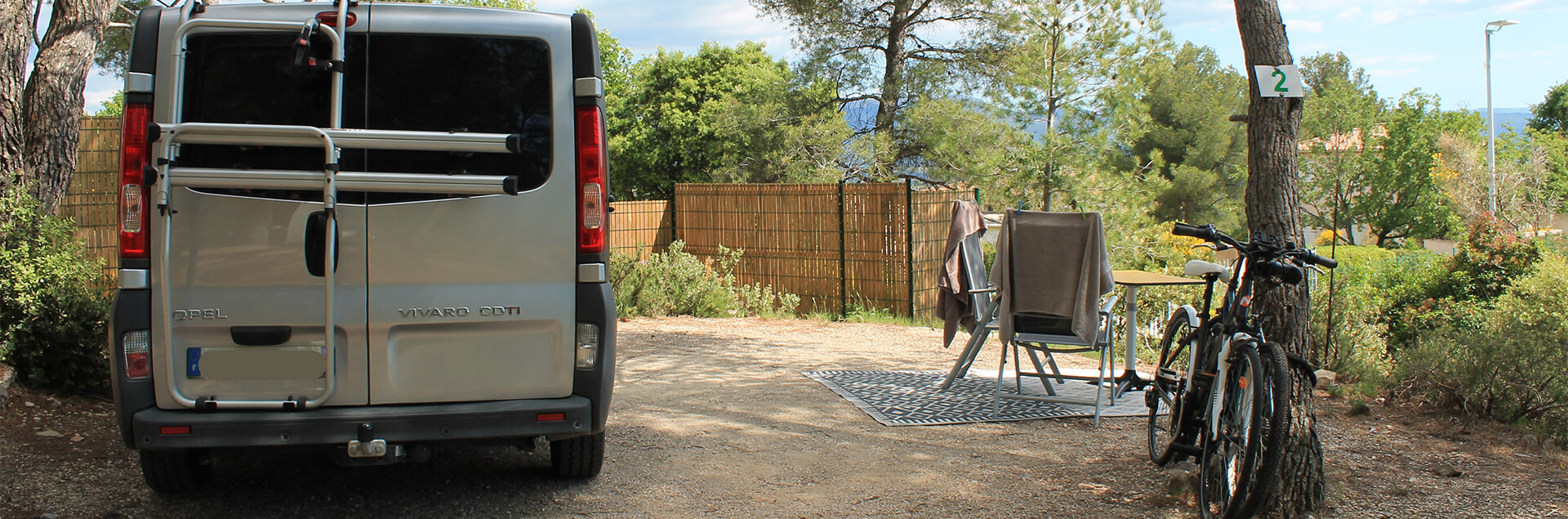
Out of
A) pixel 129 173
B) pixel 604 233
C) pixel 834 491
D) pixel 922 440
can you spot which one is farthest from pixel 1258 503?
pixel 129 173

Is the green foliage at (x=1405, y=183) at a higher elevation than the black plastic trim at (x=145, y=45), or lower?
higher

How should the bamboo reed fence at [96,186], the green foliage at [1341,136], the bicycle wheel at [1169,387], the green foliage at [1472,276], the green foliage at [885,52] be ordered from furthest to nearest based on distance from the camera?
the green foliage at [1341,136] → the green foliage at [885,52] → the green foliage at [1472,276] → the bamboo reed fence at [96,186] → the bicycle wheel at [1169,387]

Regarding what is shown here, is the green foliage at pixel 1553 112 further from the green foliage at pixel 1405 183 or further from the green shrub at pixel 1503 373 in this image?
the green shrub at pixel 1503 373

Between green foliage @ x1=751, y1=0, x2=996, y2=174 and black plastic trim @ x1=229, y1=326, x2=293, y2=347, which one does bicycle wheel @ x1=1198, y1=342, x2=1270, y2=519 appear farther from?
green foliage @ x1=751, y1=0, x2=996, y2=174

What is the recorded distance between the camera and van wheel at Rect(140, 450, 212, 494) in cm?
370

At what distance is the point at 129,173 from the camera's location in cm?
315

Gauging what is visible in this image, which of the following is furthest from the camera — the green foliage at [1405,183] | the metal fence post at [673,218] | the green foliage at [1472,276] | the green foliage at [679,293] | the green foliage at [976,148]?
the green foliage at [1405,183]

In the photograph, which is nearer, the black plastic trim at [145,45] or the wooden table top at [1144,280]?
the black plastic trim at [145,45]

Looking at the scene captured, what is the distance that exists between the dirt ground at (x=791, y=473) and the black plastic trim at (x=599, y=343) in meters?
0.55

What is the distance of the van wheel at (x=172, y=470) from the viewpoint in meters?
3.70

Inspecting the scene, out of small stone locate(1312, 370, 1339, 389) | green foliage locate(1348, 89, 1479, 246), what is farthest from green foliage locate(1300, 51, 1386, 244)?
small stone locate(1312, 370, 1339, 389)

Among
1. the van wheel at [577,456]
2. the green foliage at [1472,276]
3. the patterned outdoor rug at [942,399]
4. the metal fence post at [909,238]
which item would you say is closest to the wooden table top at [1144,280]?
the patterned outdoor rug at [942,399]

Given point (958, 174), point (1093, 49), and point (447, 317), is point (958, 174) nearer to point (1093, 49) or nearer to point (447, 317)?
point (1093, 49)

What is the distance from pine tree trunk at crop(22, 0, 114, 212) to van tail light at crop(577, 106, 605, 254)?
4277mm
